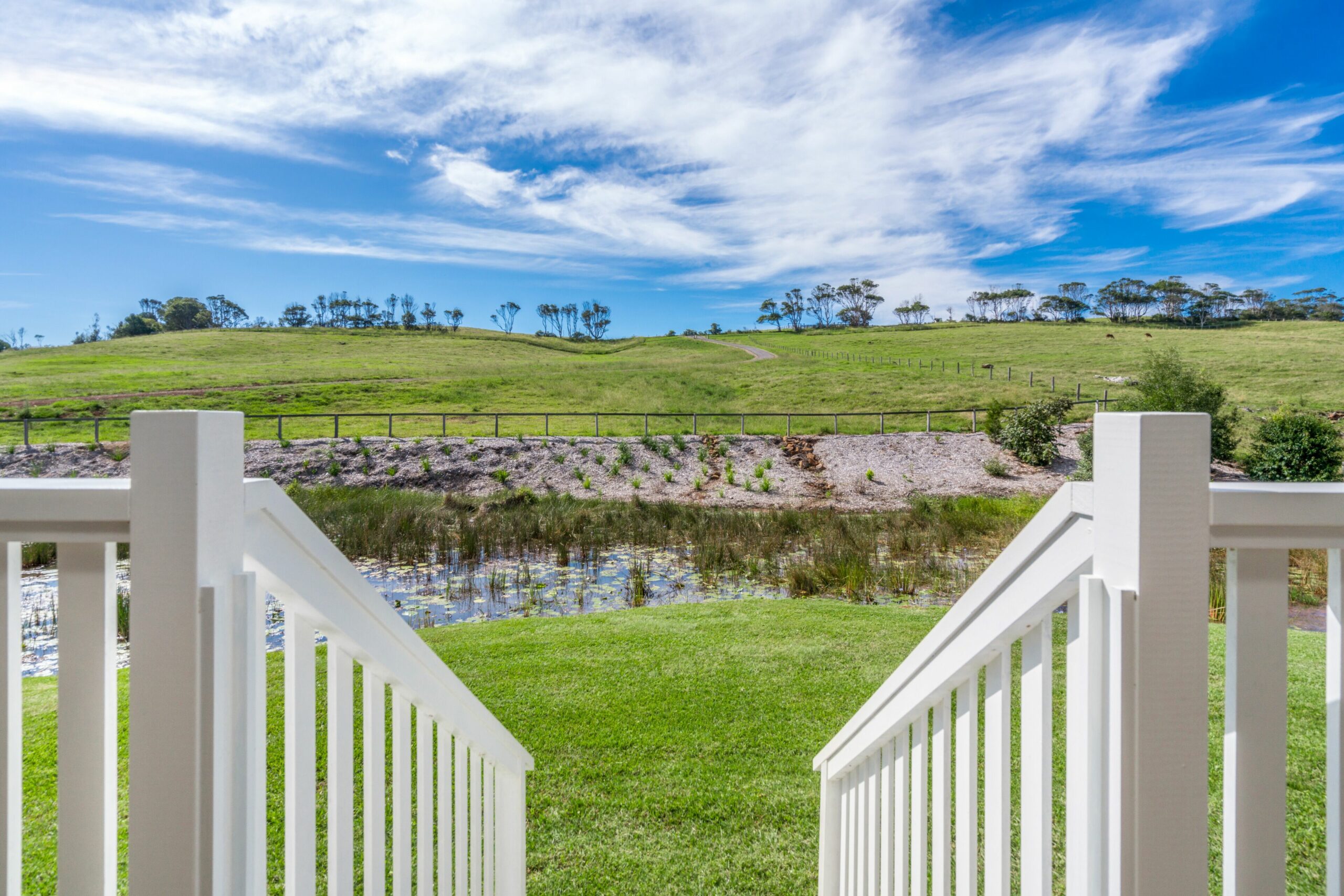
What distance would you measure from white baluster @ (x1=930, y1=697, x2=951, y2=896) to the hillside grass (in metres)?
18.8

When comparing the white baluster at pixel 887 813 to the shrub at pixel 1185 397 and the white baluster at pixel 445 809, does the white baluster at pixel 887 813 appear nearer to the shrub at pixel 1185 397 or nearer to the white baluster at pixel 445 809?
the white baluster at pixel 445 809

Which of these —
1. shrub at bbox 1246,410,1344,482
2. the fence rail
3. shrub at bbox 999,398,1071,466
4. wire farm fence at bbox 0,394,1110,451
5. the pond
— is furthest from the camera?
the fence rail

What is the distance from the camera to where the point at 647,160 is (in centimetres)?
4694

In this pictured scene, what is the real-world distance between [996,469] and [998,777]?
17.4m

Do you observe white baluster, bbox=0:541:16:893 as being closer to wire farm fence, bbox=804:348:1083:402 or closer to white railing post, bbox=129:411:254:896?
white railing post, bbox=129:411:254:896

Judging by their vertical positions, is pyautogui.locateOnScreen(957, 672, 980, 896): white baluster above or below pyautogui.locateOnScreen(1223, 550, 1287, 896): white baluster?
below

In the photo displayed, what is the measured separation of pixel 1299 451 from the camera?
A: 1262 centimetres

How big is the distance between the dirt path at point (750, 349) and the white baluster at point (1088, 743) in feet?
109

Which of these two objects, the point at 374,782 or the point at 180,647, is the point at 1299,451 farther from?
the point at 180,647

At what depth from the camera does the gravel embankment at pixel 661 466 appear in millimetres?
15539

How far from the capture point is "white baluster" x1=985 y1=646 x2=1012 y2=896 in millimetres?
683

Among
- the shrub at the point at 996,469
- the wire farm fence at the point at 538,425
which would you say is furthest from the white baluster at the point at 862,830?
the wire farm fence at the point at 538,425

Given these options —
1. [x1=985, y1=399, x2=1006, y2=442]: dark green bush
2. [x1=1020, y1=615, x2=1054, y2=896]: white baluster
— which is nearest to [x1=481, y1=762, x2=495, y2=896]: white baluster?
[x1=1020, y1=615, x2=1054, y2=896]: white baluster

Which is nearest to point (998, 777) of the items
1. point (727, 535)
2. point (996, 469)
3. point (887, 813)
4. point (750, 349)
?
point (887, 813)
